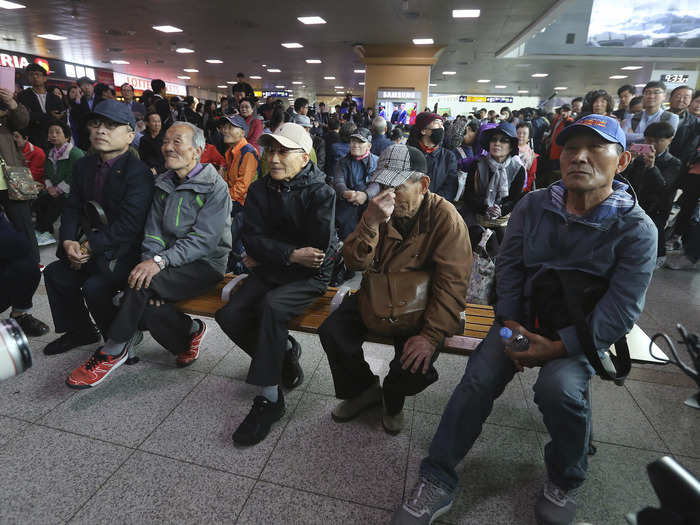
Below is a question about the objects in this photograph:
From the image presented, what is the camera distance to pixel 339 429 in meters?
2.41

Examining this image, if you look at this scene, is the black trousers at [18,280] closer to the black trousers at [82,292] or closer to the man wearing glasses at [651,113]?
the black trousers at [82,292]

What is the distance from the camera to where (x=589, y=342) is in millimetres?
1773

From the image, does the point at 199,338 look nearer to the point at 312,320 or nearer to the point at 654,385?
the point at 312,320

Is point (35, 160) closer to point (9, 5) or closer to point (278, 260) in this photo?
point (278, 260)

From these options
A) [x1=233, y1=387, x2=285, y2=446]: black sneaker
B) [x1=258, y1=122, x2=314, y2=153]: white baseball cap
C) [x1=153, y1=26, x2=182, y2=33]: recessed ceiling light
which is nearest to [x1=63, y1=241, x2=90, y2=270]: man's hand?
[x1=258, y1=122, x2=314, y2=153]: white baseball cap

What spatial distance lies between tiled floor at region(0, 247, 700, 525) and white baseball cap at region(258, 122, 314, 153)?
1.61 metres

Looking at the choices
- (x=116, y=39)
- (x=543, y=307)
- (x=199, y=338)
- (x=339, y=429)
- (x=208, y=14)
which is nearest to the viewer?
(x=543, y=307)

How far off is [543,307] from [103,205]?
9.77ft

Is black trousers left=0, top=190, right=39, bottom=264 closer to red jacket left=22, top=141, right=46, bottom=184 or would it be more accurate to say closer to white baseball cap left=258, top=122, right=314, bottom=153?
red jacket left=22, top=141, right=46, bottom=184

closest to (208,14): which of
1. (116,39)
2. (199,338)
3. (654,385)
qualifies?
(116,39)

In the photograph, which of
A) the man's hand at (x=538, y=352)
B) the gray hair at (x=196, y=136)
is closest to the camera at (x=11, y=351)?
the gray hair at (x=196, y=136)

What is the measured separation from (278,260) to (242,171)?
2379mm

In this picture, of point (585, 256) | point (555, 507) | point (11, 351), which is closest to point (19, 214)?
point (11, 351)

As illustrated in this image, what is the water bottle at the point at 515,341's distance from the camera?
1.92 m
